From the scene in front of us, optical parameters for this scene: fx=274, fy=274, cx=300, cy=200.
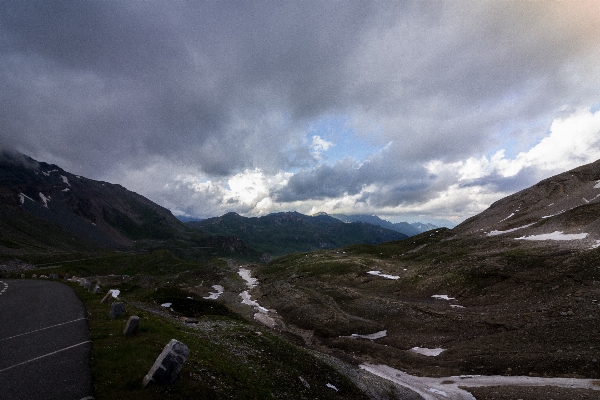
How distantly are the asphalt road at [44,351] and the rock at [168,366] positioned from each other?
3011mm

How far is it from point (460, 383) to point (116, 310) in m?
44.0

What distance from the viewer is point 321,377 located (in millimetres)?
30812

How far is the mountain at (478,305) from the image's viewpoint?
39250mm

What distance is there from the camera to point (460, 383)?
37062mm

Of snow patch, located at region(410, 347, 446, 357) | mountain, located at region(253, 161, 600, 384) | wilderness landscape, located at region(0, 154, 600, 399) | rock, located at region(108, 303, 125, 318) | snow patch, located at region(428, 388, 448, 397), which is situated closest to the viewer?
rock, located at region(108, 303, 125, 318)

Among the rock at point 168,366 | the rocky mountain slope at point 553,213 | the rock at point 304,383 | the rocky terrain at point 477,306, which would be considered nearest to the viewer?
the rock at point 168,366

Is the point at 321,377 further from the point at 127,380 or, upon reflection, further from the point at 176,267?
the point at 176,267

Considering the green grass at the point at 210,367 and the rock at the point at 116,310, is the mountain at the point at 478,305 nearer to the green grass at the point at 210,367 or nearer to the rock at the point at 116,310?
the green grass at the point at 210,367

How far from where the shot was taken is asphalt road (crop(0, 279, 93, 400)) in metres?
15.2

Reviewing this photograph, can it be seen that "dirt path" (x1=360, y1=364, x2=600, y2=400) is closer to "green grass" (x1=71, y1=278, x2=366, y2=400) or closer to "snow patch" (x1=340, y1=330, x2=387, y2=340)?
"green grass" (x1=71, y1=278, x2=366, y2=400)

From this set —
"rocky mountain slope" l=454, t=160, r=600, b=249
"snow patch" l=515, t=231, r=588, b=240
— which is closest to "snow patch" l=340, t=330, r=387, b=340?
"rocky mountain slope" l=454, t=160, r=600, b=249

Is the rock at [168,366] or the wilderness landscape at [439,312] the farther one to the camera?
the wilderness landscape at [439,312]

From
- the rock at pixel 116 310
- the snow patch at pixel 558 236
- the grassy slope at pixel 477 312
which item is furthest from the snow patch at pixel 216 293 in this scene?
the snow patch at pixel 558 236

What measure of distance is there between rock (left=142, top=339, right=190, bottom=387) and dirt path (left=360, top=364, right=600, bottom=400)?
107 feet
